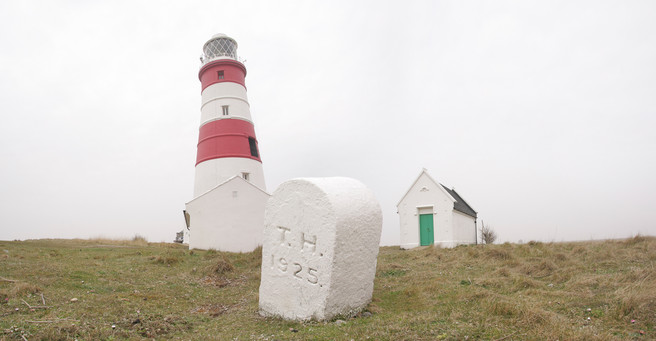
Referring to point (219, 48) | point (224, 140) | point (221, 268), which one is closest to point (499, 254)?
point (221, 268)

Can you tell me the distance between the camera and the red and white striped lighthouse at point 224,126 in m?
23.0

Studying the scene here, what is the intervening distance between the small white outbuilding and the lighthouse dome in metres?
15.1

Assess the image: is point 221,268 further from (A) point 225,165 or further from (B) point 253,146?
(B) point 253,146

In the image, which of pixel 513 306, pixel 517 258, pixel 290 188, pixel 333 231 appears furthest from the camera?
pixel 517 258

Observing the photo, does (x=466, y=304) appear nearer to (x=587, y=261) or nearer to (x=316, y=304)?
(x=316, y=304)

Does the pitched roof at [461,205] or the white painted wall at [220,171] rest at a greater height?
the white painted wall at [220,171]

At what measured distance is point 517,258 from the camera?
1267 centimetres

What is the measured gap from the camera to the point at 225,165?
74.7 feet

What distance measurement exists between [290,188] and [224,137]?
16289 mm

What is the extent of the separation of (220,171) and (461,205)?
1547cm

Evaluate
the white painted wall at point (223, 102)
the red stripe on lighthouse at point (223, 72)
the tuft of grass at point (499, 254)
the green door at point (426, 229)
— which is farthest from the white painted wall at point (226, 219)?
the tuft of grass at point (499, 254)

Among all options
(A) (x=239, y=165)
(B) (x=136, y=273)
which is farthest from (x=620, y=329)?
(A) (x=239, y=165)

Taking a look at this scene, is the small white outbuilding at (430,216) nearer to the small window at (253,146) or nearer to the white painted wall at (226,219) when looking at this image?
the white painted wall at (226,219)

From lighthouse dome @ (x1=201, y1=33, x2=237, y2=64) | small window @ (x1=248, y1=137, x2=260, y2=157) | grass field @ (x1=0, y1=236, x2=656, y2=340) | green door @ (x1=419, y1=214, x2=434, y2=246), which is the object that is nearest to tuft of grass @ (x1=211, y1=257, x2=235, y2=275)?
grass field @ (x1=0, y1=236, x2=656, y2=340)
